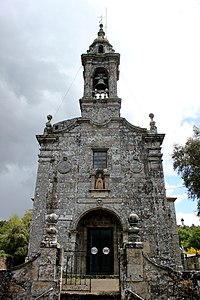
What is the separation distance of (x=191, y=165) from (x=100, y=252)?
725 cm

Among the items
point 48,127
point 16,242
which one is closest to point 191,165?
point 48,127

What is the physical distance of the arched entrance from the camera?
47.8ft

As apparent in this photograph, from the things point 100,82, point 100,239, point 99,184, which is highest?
point 100,82

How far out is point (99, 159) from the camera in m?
17.2

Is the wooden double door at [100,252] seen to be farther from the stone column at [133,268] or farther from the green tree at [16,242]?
the green tree at [16,242]

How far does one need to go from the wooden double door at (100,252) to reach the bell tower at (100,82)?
22.8 ft

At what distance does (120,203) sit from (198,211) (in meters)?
4.66

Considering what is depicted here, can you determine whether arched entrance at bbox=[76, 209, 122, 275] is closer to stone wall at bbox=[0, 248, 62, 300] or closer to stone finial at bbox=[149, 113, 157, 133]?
stone wall at bbox=[0, 248, 62, 300]

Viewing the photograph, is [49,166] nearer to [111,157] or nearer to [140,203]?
[111,157]

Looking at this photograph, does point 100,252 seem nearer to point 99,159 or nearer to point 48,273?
point 99,159

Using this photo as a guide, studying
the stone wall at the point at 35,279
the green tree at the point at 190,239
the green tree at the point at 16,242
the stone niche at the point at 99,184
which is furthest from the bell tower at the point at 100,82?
the green tree at the point at 190,239

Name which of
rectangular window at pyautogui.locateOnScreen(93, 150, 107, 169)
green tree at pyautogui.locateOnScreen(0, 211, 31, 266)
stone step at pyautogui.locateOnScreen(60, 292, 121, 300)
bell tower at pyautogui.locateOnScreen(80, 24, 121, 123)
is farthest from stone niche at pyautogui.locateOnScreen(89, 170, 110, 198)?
green tree at pyautogui.locateOnScreen(0, 211, 31, 266)

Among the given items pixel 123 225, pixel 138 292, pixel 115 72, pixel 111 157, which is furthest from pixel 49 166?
pixel 138 292

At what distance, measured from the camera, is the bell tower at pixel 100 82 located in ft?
61.5
